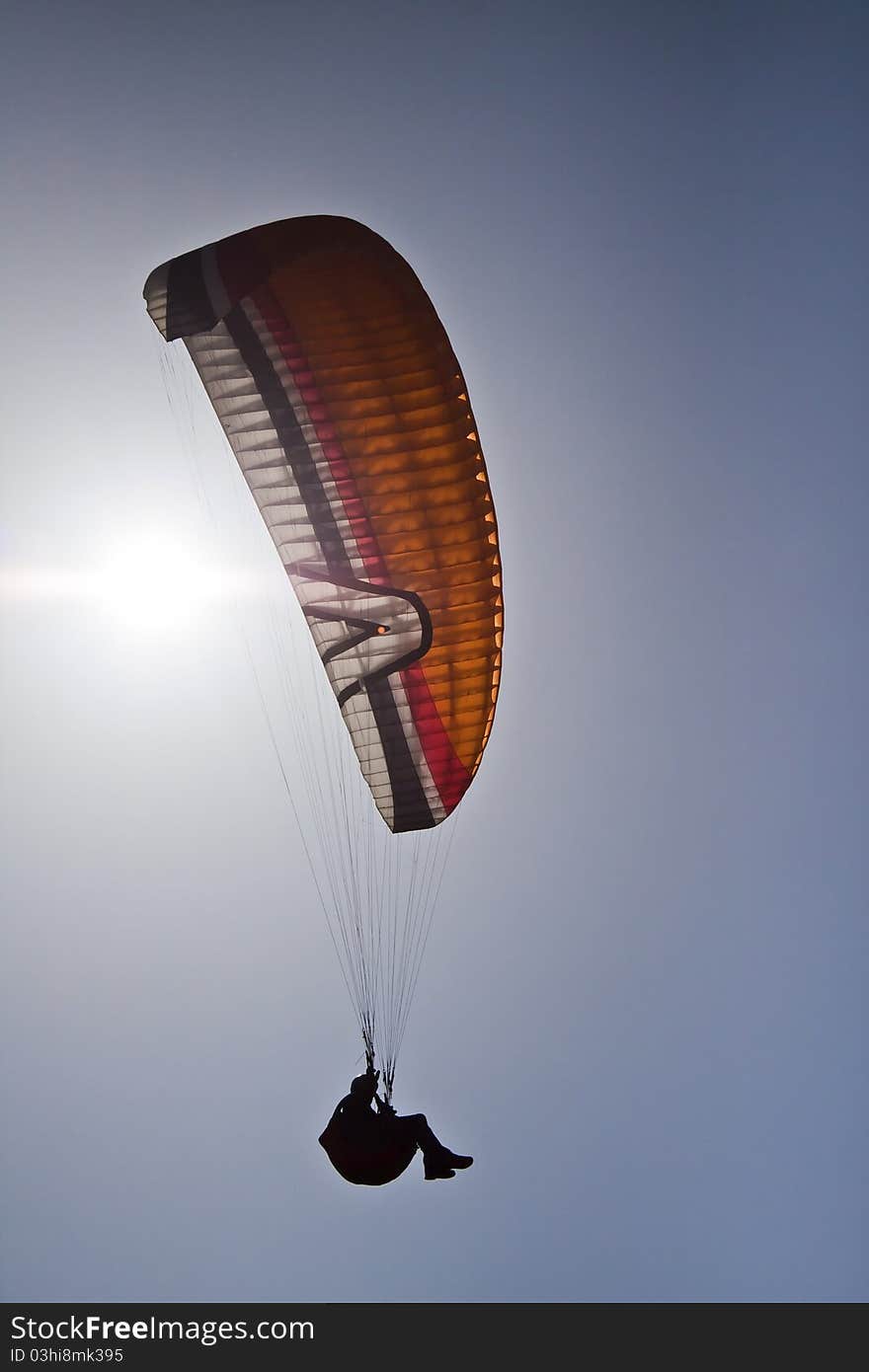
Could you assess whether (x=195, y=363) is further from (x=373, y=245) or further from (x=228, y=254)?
(x=373, y=245)

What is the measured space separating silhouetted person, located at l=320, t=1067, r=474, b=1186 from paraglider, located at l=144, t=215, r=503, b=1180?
0.38 ft

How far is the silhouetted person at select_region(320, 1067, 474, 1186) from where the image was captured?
8375 mm

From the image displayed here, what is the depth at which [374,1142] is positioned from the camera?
27.7 ft

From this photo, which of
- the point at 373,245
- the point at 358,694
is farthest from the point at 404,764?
the point at 373,245

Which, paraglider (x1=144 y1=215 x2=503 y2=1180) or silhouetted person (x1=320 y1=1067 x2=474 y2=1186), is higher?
paraglider (x1=144 y1=215 x2=503 y2=1180)

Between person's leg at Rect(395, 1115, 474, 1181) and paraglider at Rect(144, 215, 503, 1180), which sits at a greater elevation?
paraglider at Rect(144, 215, 503, 1180)

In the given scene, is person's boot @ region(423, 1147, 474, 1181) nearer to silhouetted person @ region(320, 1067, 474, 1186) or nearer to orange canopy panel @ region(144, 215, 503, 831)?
silhouetted person @ region(320, 1067, 474, 1186)

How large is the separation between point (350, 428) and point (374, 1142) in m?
5.96

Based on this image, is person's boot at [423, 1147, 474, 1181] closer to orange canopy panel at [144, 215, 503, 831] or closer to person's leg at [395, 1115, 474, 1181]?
person's leg at [395, 1115, 474, 1181]

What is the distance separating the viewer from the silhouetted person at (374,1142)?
838cm

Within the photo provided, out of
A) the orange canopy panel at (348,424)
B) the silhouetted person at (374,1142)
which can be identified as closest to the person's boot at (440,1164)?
the silhouetted person at (374,1142)

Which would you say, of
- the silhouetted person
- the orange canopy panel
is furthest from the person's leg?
the orange canopy panel

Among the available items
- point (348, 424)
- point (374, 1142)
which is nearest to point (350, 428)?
point (348, 424)

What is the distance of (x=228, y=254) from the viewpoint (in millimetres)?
8516
